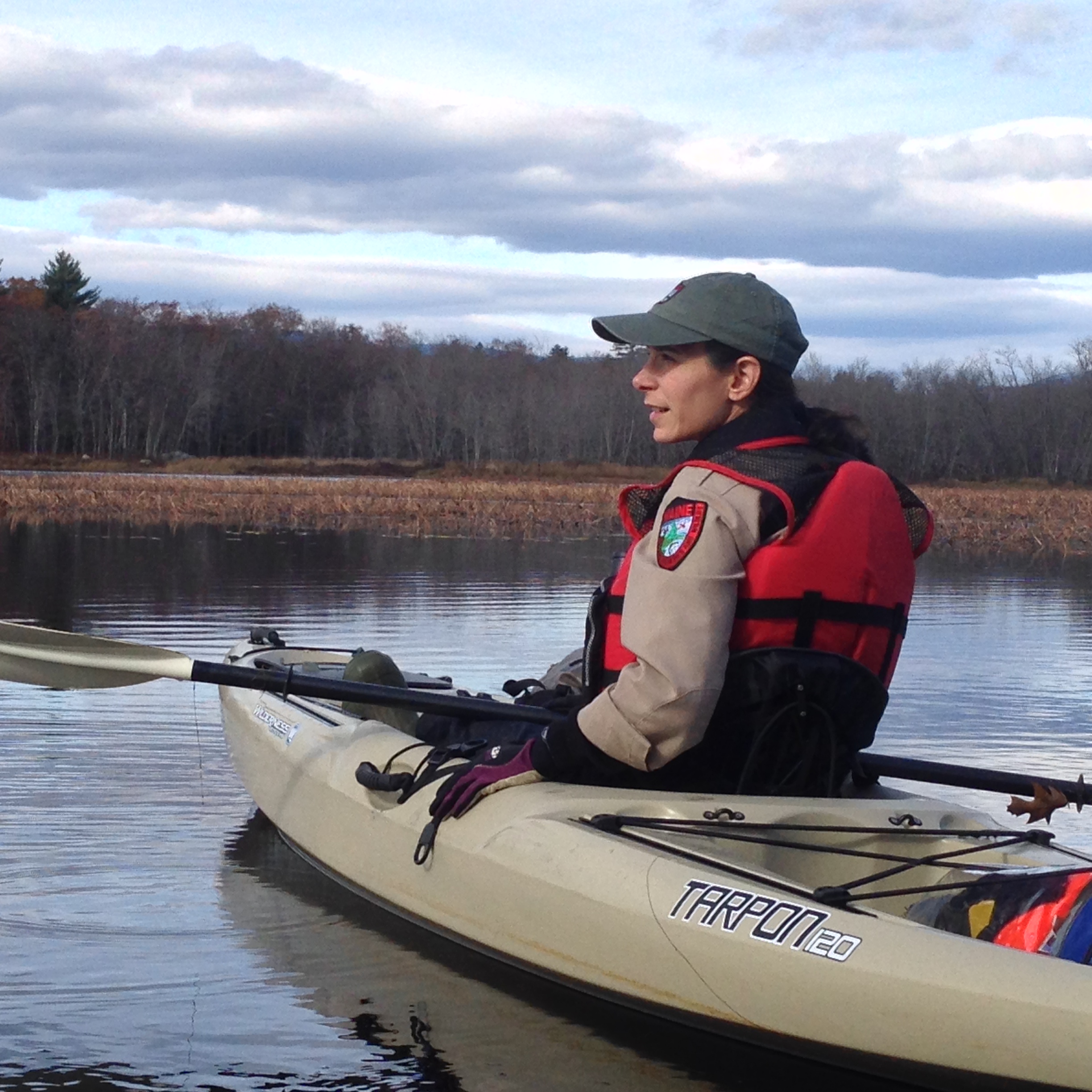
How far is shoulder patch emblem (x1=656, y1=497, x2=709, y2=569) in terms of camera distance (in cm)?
343

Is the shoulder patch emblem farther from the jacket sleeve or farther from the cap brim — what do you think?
the cap brim

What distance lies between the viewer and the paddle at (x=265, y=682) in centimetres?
430

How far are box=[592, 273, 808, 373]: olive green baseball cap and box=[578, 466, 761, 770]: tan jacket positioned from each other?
12.7 inches

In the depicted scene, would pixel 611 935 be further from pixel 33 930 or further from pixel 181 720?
pixel 181 720

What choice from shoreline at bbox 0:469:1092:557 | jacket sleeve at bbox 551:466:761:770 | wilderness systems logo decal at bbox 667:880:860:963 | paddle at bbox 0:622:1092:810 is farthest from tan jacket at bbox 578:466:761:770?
shoreline at bbox 0:469:1092:557

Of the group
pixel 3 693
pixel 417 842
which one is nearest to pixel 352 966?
pixel 417 842

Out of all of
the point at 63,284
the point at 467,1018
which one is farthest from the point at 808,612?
the point at 63,284

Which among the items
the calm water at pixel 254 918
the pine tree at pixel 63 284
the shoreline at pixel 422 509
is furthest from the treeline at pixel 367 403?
the calm water at pixel 254 918

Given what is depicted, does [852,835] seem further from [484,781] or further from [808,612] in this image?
[484,781]

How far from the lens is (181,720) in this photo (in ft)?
24.5

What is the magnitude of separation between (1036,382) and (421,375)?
112 ft

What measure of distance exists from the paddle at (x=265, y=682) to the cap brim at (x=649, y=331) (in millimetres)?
1108

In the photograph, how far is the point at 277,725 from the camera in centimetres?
541

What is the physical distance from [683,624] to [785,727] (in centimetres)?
Answer: 46
